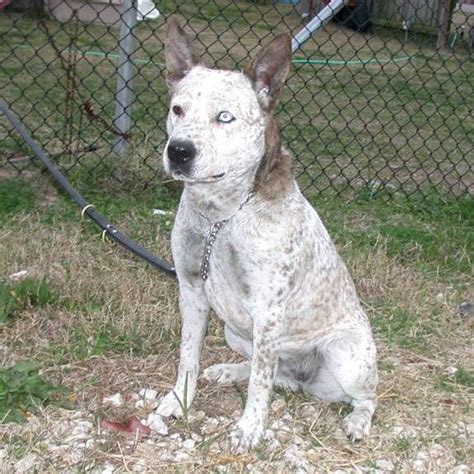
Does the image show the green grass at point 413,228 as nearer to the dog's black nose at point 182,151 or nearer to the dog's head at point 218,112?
the dog's head at point 218,112

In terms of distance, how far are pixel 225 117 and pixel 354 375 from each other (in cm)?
110

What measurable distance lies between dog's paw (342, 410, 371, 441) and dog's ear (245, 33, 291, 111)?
119cm

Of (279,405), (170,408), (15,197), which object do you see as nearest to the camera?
(170,408)

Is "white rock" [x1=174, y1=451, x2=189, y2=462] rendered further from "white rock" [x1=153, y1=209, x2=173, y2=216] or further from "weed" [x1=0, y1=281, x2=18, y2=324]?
"white rock" [x1=153, y1=209, x2=173, y2=216]

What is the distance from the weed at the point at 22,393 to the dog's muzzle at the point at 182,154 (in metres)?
1.14

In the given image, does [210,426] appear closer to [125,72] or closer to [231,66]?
[125,72]

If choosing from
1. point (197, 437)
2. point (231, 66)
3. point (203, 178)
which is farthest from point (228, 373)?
point (231, 66)

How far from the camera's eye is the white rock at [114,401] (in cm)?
363

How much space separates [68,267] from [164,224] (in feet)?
2.91

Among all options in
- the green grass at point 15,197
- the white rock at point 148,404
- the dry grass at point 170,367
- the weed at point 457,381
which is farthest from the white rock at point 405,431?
the green grass at point 15,197

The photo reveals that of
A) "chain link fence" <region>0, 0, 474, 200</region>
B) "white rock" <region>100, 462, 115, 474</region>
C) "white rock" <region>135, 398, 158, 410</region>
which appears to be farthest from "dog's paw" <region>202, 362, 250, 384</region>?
"chain link fence" <region>0, 0, 474, 200</region>

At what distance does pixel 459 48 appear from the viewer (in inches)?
548

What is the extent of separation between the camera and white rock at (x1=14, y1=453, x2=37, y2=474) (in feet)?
10.4

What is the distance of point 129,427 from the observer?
11.3 feet
